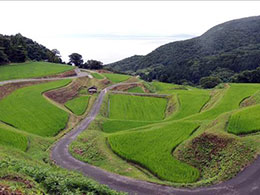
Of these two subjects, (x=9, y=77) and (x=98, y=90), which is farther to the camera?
(x=98, y=90)

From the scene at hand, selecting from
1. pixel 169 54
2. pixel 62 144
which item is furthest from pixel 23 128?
pixel 169 54

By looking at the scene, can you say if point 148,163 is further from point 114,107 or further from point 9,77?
point 9,77

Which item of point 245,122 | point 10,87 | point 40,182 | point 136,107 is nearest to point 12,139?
point 40,182

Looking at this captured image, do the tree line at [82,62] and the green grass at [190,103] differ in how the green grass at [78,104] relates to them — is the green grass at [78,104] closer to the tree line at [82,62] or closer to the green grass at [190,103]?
the green grass at [190,103]

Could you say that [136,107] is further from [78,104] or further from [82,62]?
[82,62]

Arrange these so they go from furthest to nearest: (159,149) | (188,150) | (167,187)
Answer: (159,149), (188,150), (167,187)

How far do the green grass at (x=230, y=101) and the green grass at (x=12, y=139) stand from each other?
65.9 ft

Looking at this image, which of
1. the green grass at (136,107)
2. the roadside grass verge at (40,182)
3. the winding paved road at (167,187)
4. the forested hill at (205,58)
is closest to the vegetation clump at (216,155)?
the winding paved road at (167,187)

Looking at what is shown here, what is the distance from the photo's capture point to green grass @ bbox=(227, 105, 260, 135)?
741 inches

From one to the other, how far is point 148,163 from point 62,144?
34.9ft

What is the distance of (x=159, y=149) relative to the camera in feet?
64.6

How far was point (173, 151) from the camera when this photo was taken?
62.2ft

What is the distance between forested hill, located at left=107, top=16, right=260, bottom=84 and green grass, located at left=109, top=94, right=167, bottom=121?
197 ft

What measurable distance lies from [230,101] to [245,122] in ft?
51.3
